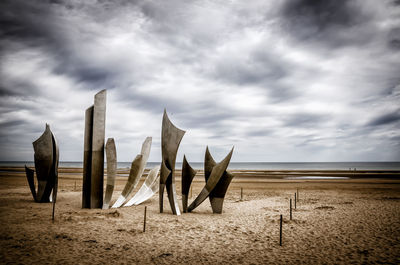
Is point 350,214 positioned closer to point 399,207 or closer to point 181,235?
point 399,207

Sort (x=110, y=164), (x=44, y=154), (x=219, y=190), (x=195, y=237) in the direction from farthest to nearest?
1. (x=44, y=154)
2. (x=110, y=164)
3. (x=219, y=190)
4. (x=195, y=237)

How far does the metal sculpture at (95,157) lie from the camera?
36.3 feet

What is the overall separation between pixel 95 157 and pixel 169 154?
11.9 ft

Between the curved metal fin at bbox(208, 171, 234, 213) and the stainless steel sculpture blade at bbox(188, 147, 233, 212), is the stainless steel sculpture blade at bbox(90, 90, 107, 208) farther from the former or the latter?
the curved metal fin at bbox(208, 171, 234, 213)

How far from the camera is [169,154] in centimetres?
1046

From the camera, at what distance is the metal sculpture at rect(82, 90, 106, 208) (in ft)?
36.3

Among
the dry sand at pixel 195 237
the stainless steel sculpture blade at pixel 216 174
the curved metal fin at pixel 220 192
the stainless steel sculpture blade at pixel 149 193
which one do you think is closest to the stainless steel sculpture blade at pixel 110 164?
the dry sand at pixel 195 237

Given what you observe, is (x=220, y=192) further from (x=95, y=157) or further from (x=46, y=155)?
(x=46, y=155)

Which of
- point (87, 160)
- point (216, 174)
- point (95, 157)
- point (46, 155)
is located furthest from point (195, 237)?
point (46, 155)

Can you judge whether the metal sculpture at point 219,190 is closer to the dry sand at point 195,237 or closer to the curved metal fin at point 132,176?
the dry sand at point 195,237

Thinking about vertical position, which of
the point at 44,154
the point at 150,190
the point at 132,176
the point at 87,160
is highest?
the point at 44,154

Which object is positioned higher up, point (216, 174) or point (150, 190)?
point (216, 174)

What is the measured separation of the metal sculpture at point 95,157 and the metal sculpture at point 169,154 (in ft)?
10.2

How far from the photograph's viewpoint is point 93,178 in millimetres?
11047
